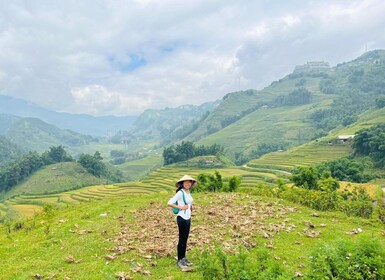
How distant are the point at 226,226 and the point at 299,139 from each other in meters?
136

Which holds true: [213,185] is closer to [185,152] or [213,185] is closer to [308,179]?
[308,179]

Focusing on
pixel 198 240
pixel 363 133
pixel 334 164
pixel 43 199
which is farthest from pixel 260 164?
pixel 198 240

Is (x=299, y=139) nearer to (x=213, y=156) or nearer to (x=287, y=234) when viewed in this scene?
(x=213, y=156)

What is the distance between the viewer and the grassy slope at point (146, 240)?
9516 mm

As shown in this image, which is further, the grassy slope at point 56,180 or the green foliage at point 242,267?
the grassy slope at point 56,180

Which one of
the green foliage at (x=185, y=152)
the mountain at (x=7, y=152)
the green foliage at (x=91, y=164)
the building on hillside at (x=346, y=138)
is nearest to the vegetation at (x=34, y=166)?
the green foliage at (x=91, y=164)

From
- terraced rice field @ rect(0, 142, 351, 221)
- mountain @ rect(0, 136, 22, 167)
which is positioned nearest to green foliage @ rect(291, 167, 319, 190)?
terraced rice field @ rect(0, 142, 351, 221)

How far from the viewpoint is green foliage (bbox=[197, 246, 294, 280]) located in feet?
18.6

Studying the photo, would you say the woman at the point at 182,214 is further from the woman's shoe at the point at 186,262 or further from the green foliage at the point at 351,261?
the green foliage at the point at 351,261

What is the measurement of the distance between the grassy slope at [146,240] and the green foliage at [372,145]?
51.6 metres

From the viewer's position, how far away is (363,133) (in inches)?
2670

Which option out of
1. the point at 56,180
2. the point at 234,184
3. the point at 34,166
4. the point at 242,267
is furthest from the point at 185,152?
the point at 242,267

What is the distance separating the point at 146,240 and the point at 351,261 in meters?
7.88

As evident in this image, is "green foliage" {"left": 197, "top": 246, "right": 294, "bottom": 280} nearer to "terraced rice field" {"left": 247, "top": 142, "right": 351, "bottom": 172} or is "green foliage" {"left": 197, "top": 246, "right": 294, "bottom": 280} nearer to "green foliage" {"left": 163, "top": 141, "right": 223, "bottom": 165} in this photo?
"terraced rice field" {"left": 247, "top": 142, "right": 351, "bottom": 172}
